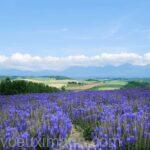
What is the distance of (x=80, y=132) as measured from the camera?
6617mm

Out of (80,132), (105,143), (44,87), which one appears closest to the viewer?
(105,143)

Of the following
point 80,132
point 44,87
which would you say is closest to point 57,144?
point 80,132

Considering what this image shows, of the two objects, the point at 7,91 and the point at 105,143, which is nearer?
the point at 105,143

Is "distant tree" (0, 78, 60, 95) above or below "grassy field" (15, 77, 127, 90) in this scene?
above

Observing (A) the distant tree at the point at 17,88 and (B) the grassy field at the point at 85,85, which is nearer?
(A) the distant tree at the point at 17,88

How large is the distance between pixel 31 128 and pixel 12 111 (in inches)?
76.2

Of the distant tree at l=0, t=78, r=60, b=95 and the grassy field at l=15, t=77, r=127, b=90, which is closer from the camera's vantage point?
the distant tree at l=0, t=78, r=60, b=95

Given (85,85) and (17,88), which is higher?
(17,88)

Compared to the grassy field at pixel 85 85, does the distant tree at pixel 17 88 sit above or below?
above

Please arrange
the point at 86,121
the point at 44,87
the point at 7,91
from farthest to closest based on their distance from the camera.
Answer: the point at 44,87 → the point at 7,91 → the point at 86,121

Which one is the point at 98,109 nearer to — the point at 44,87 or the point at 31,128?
the point at 31,128

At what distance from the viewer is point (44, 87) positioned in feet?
65.8

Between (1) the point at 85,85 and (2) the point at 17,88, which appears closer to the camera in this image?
(2) the point at 17,88

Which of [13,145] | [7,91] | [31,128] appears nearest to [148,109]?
[31,128]
